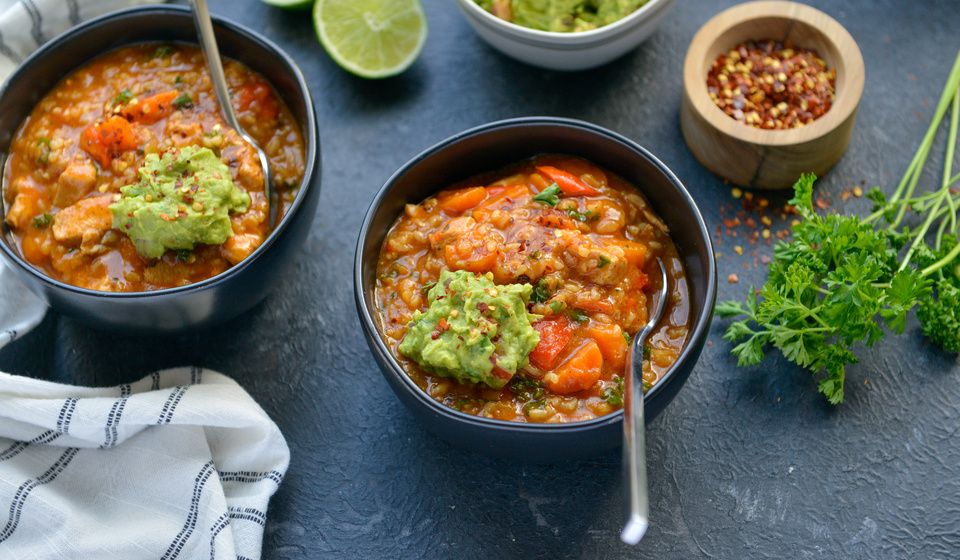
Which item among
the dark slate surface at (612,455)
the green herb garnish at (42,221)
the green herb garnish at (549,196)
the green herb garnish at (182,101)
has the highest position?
the green herb garnish at (182,101)

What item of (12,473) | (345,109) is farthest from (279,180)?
(12,473)

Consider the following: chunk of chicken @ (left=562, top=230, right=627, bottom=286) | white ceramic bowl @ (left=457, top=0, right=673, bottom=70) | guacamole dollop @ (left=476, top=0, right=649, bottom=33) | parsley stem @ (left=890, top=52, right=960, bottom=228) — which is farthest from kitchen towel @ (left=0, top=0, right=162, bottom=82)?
parsley stem @ (left=890, top=52, right=960, bottom=228)

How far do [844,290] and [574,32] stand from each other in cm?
146

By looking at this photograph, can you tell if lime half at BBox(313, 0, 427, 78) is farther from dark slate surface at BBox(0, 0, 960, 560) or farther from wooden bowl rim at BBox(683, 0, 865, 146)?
wooden bowl rim at BBox(683, 0, 865, 146)

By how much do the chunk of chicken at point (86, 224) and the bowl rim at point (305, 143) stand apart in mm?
148

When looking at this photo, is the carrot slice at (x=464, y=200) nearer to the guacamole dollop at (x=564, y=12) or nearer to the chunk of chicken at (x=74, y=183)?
the guacamole dollop at (x=564, y=12)

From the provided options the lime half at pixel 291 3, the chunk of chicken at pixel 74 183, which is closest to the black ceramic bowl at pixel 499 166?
the chunk of chicken at pixel 74 183

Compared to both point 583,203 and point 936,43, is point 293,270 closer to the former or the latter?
point 583,203

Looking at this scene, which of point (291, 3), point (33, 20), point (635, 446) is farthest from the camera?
point (291, 3)

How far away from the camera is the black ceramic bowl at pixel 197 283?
3.33 m

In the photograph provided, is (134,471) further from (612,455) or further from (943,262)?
(943,262)

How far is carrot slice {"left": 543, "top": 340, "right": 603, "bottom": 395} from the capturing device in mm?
3092

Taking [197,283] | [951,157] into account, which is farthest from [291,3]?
[951,157]

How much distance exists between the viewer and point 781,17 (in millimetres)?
4062
